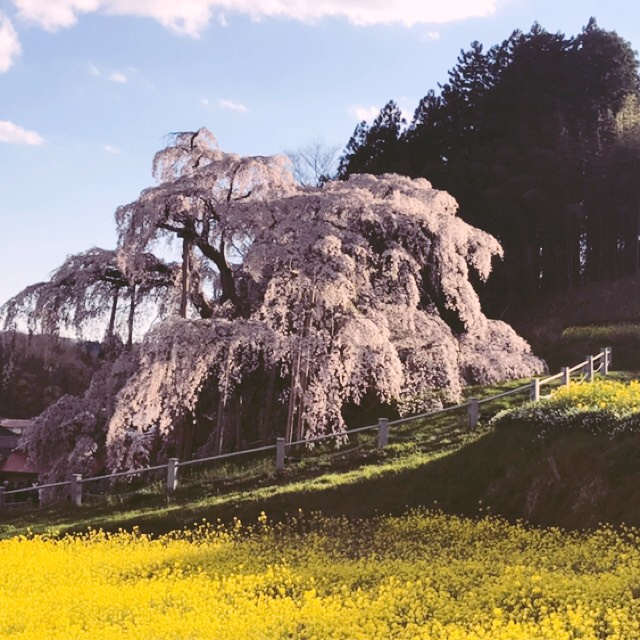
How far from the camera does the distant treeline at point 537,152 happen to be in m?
56.0

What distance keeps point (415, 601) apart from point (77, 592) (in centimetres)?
578

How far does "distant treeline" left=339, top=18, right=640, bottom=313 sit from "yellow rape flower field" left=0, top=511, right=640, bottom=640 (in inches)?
1442

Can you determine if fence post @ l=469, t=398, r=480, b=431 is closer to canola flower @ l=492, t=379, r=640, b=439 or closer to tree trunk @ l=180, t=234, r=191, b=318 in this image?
canola flower @ l=492, t=379, r=640, b=439

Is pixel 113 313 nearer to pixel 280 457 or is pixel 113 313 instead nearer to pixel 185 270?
pixel 185 270

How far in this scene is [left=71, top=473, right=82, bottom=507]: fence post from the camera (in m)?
26.2

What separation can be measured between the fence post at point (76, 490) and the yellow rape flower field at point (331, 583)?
16.0 ft

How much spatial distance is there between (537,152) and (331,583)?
161 feet

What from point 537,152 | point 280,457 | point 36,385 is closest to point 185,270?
point 280,457

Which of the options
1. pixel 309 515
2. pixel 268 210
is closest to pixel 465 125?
pixel 268 210

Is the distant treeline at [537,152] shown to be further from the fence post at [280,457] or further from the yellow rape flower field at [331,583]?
the yellow rape flower field at [331,583]

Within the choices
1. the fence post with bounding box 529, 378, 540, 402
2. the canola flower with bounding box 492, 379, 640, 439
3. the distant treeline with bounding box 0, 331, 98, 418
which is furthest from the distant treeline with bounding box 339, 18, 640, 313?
the canola flower with bounding box 492, 379, 640, 439

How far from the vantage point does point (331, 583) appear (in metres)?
14.5

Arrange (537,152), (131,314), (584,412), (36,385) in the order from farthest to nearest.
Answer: (36,385)
(537,152)
(131,314)
(584,412)

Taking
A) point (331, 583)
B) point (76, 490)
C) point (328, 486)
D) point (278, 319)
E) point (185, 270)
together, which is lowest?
point (331, 583)
